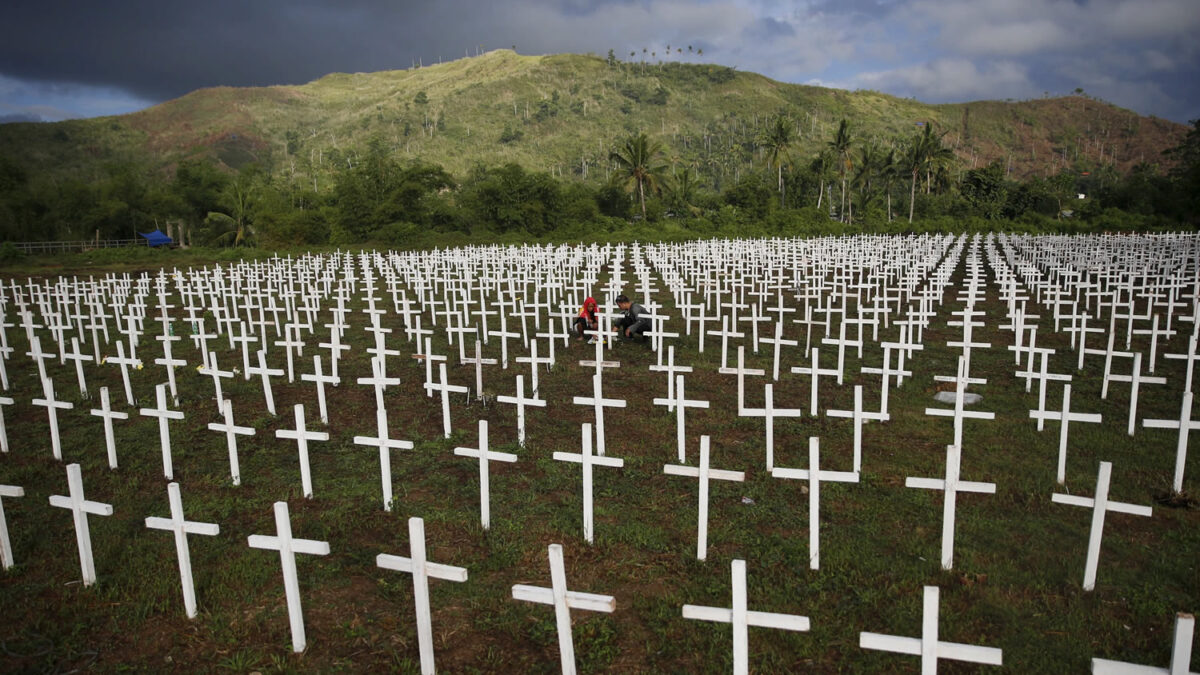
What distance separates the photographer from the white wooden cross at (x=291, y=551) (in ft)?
12.8

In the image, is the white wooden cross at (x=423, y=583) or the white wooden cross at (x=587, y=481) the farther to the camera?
the white wooden cross at (x=587, y=481)

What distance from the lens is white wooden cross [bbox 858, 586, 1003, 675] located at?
2809mm

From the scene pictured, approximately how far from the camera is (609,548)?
17.2 ft

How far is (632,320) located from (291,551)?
33.1 ft

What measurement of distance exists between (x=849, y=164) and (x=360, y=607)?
5986cm

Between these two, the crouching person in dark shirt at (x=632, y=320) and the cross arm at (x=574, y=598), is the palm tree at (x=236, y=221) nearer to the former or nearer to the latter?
the crouching person in dark shirt at (x=632, y=320)

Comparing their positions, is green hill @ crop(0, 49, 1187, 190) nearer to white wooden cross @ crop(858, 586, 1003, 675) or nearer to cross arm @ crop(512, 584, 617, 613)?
cross arm @ crop(512, 584, 617, 613)

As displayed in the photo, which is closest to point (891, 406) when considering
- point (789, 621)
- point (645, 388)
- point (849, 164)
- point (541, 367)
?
point (645, 388)

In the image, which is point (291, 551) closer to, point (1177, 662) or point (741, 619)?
point (741, 619)

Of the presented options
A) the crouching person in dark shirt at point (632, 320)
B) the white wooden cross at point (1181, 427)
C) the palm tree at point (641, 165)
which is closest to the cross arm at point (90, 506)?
the white wooden cross at point (1181, 427)

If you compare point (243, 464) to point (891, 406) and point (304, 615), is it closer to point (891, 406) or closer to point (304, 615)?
point (304, 615)

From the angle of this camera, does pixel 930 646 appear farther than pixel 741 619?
No

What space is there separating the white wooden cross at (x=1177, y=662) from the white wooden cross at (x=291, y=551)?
359cm

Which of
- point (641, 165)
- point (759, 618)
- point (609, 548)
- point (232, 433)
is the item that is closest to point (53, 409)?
point (232, 433)
